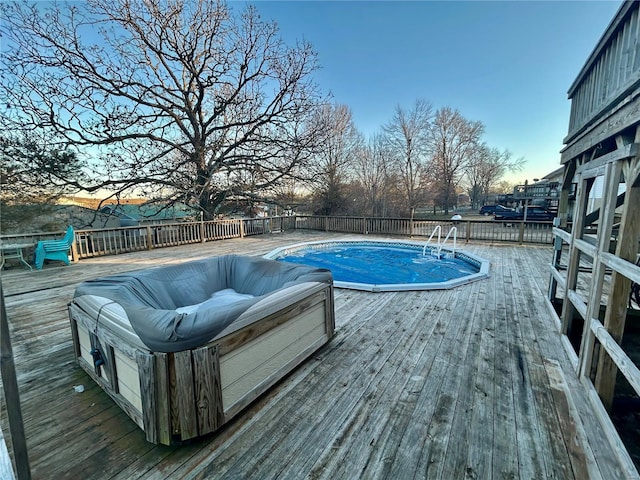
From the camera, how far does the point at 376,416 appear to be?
1769mm

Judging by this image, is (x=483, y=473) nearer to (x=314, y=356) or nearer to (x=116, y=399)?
(x=314, y=356)

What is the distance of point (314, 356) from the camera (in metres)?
2.51

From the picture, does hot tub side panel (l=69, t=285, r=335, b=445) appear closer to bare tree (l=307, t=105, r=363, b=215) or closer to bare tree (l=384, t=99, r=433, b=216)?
bare tree (l=307, t=105, r=363, b=215)

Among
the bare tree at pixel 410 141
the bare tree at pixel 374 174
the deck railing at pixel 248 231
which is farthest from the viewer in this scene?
the bare tree at pixel 410 141

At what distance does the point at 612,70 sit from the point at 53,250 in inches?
360

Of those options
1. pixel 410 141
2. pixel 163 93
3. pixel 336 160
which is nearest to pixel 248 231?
pixel 163 93

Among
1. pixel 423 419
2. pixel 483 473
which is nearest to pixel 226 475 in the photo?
pixel 423 419

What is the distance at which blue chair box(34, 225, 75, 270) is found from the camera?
5.89 m

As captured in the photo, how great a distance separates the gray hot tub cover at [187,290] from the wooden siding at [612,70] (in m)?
2.57

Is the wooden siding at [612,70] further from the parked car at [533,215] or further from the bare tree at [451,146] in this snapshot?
the bare tree at [451,146]

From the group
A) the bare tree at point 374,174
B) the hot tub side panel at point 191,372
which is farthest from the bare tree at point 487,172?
the hot tub side panel at point 191,372

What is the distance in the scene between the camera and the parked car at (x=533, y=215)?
47.9 ft

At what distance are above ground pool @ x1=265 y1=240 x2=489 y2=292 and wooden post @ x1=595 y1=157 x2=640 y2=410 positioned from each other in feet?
9.59

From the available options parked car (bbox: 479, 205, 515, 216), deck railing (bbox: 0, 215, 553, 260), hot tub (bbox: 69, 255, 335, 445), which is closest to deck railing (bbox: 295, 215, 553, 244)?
deck railing (bbox: 0, 215, 553, 260)
